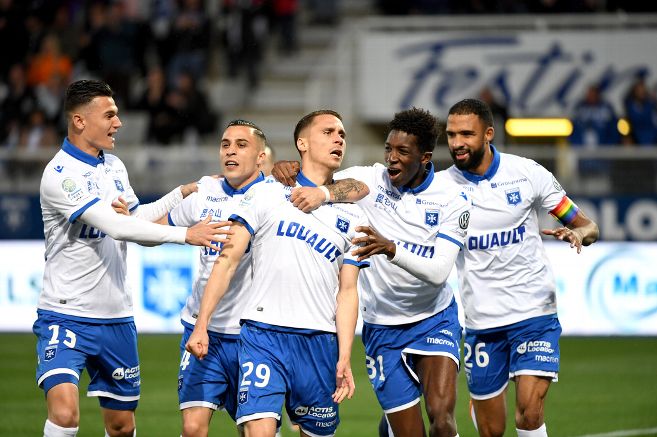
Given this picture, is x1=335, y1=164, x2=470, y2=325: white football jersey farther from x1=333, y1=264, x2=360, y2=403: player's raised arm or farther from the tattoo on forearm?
x1=333, y1=264, x2=360, y2=403: player's raised arm

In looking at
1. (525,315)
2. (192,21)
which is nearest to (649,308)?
(525,315)

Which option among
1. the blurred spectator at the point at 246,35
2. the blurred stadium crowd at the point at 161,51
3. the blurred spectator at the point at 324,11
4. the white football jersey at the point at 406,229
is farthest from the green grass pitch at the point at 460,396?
the blurred spectator at the point at 324,11

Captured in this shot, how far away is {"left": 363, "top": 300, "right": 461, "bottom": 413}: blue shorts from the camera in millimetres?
7930

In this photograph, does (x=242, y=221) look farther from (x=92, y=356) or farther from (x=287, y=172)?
(x=92, y=356)

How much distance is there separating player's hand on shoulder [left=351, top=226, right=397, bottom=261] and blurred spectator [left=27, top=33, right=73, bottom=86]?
1556 cm

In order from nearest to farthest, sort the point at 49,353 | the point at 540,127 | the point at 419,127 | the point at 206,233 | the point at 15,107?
the point at 206,233 → the point at 49,353 → the point at 419,127 → the point at 540,127 → the point at 15,107

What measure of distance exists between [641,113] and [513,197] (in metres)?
10.6

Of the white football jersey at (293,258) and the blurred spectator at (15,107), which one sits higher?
the blurred spectator at (15,107)

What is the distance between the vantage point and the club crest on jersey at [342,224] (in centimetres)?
713

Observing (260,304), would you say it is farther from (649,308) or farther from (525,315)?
(649,308)

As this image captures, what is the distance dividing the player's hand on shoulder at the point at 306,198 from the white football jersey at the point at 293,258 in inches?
2.6

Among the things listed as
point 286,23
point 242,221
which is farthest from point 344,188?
point 286,23

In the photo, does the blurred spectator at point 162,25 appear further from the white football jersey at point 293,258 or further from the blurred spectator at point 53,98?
the white football jersey at point 293,258

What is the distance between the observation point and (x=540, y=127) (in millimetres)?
19359
